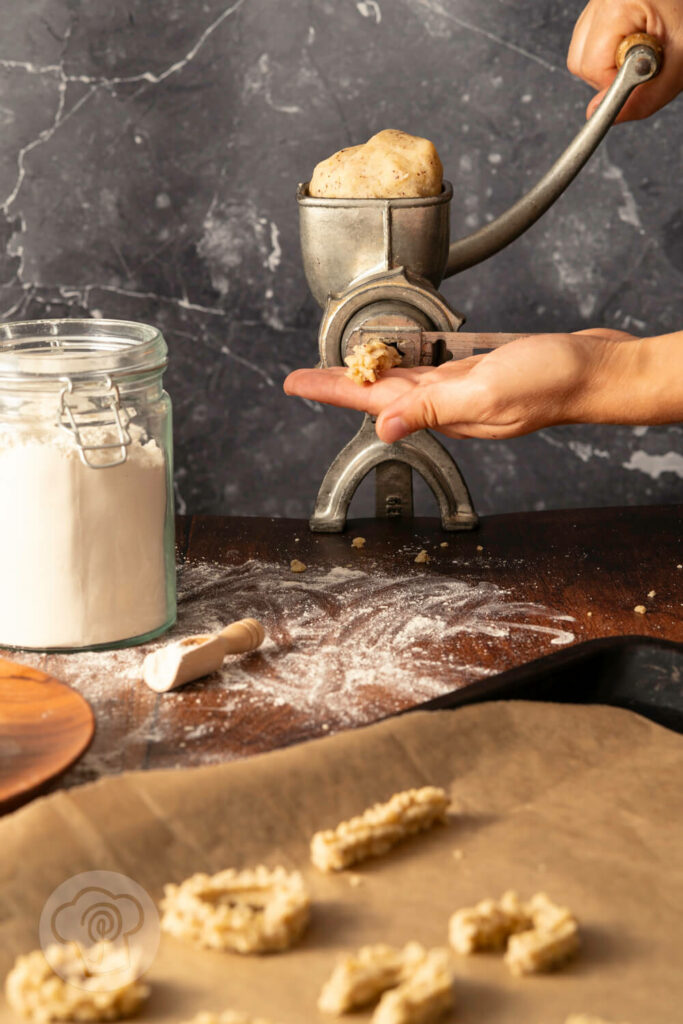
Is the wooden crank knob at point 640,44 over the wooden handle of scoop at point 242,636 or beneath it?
over

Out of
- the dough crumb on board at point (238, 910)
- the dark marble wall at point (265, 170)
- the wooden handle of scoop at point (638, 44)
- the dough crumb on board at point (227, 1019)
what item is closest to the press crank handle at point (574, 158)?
the wooden handle of scoop at point (638, 44)

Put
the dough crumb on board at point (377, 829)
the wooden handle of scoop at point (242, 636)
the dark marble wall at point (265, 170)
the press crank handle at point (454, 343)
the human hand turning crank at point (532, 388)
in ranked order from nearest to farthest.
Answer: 1. the dough crumb on board at point (377, 829)
2. the wooden handle of scoop at point (242, 636)
3. the human hand turning crank at point (532, 388)
4. the press crank handle at point (454, 343)
5. the dark marble wall at point (265, 170)

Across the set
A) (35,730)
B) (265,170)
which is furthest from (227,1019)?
(265,170)

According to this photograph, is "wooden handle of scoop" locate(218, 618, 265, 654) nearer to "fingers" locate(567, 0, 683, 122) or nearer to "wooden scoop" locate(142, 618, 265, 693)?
"wooden scoop" locate(142, 618, 265, 693)

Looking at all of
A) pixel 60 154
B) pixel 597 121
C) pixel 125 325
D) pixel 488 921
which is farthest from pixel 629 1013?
pixel 60 154

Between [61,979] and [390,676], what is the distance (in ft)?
1.53

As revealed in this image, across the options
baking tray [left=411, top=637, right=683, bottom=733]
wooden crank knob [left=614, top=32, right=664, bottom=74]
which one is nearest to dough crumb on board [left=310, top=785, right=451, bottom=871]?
baking tray [left=411, top=637, right=683, bottom=733]

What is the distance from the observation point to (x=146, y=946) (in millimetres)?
634

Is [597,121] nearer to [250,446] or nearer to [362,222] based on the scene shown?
[362,222]

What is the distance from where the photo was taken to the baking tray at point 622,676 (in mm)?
974

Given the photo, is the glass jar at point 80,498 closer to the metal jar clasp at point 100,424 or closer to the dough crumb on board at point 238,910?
the metal jar clasp at point 100,424

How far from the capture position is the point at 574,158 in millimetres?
1475

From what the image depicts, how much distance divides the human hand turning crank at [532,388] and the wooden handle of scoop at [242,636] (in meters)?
0.30

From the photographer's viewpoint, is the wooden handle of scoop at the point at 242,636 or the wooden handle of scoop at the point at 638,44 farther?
the wooden handle of scoop at the point at 638,44
